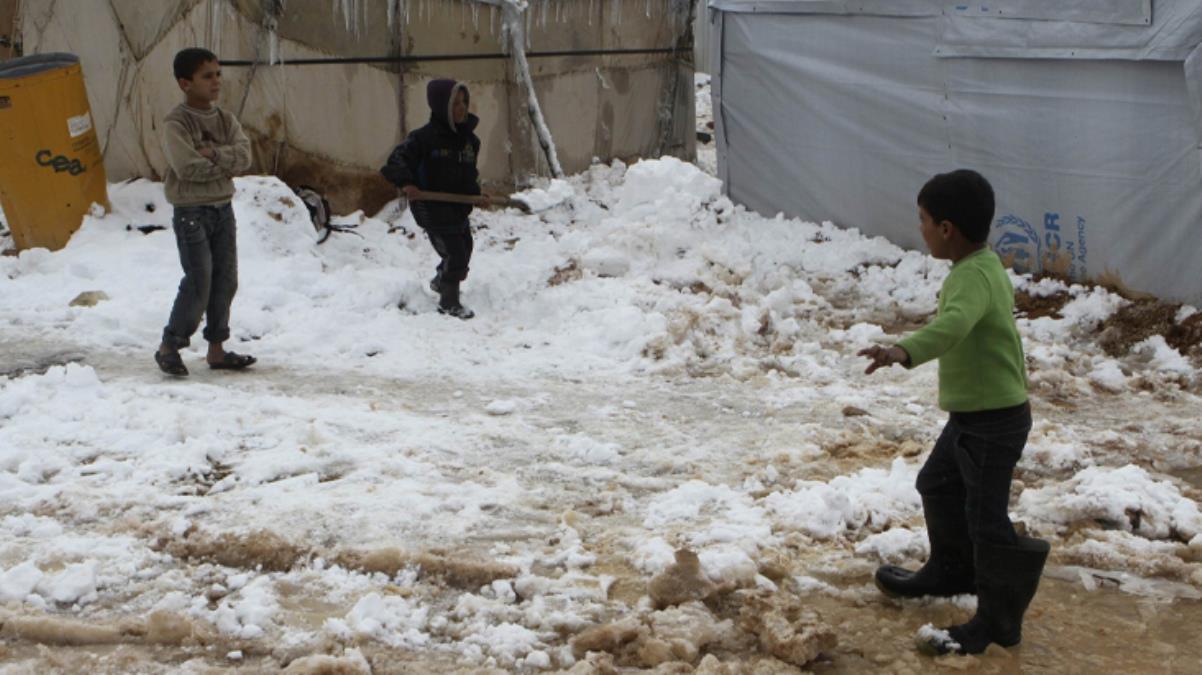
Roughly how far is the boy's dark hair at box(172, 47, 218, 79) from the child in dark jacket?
1876mm

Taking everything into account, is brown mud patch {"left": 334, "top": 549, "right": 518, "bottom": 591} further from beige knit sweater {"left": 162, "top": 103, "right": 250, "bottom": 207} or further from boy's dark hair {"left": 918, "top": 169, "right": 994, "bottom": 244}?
beige knit sweater {"left": 162, "top": 103, "right": 250, "bottom": 207}

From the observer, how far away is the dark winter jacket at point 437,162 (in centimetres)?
749

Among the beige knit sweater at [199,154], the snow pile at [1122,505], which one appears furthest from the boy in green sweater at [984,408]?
the beige knit sweater at [199,154]

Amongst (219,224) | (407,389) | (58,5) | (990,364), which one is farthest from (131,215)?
(990,364)

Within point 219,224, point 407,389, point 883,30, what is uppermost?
point 883,30

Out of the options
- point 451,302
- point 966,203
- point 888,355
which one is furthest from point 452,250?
point 888,355

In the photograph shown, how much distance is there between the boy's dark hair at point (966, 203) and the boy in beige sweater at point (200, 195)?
3.64m

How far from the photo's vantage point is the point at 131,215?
8570mm

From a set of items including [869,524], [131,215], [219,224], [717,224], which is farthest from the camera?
[717,224]

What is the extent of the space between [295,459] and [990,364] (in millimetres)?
2702

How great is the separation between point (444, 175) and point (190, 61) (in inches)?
85.7

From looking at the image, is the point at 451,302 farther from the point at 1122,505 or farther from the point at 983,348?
the point at 983,348

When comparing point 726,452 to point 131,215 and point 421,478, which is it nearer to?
point 421,478

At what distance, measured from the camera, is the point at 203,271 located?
588 centimetres
